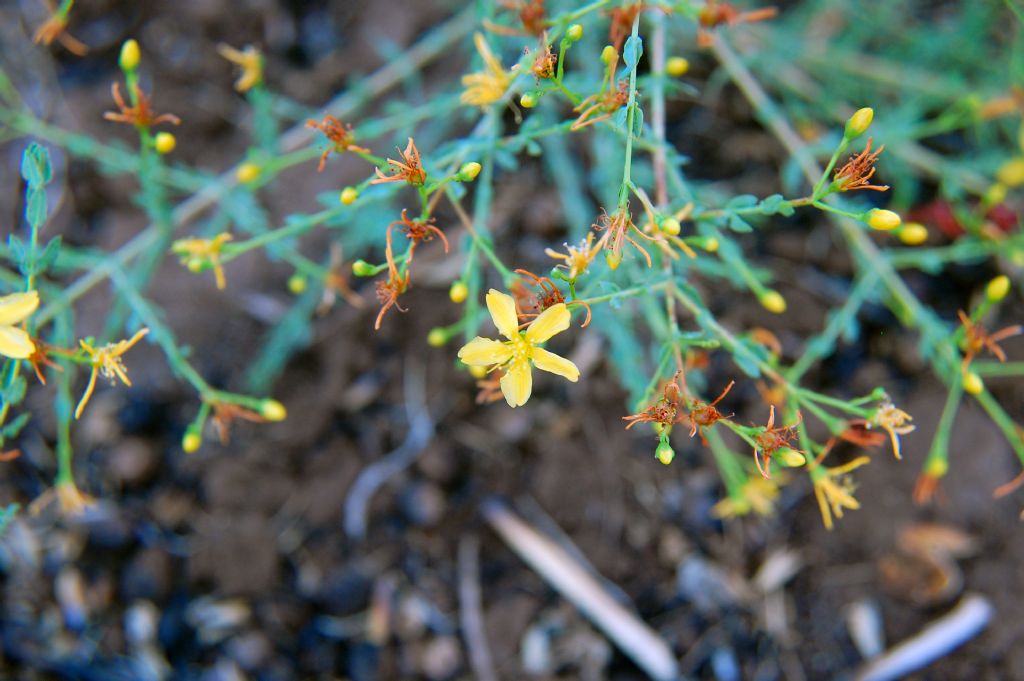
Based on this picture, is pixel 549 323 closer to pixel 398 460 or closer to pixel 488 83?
pixel 488 83

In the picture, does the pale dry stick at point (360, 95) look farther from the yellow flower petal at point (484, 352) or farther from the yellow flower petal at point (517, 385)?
the yellow flower petal at point (517, 385)

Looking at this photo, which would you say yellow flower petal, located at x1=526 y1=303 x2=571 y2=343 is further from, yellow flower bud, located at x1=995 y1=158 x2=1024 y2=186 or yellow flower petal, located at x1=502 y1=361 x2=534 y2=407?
yellow flower bud, located at x1=995 y1=158 x2=1024 y2=186

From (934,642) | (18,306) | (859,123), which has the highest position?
(859,123)

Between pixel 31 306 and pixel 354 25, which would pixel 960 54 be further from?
pixel 31 306

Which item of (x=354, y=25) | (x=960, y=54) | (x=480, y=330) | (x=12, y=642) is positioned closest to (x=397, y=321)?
(x=480, y=330)

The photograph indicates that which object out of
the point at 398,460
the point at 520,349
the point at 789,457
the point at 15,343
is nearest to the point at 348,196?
the point at 520,349

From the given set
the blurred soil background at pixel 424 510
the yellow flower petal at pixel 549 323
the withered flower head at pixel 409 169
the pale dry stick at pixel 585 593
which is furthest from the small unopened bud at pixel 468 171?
the pale dry stick at pixel 585 593
